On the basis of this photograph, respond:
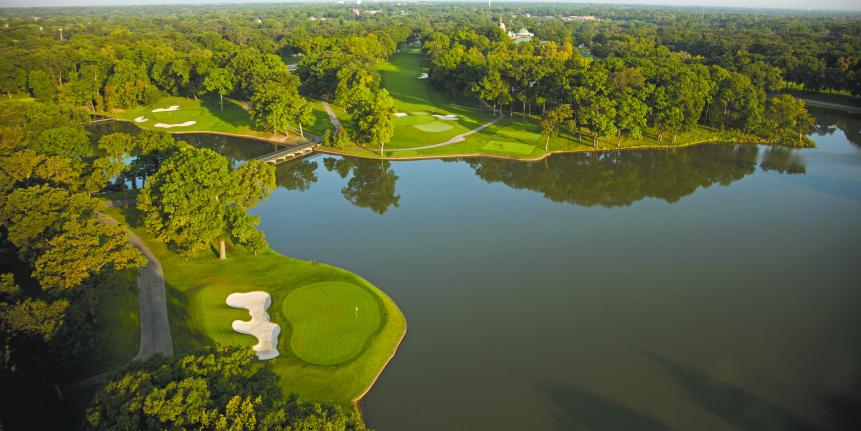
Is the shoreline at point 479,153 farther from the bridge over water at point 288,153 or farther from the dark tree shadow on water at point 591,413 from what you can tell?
the dark tree shadow on water at point 591,413

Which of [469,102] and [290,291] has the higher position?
[469,102]

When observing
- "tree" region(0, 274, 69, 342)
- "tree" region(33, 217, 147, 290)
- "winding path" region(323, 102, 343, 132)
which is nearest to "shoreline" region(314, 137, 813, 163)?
"winding path" region(323, 102, 343, 132)

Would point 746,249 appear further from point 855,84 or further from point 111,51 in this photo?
point 111,51

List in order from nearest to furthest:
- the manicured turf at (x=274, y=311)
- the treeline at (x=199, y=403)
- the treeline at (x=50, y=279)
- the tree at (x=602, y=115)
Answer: the treeline at (x=199, y=403), the treeline at (x=50, y=279), the manicured turf at (x=274, y=311), the tree at (x=602, y=115)

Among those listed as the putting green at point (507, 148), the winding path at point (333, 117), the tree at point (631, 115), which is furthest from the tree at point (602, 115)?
the winding path at point (333, 117)

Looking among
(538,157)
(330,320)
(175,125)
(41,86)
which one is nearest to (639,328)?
(330,320)

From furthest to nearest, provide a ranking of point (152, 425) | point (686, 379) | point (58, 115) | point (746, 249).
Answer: point (58, 115), point (746, 249), point (686, 379), point (152, 425)

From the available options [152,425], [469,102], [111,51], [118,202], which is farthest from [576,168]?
[111,51]
